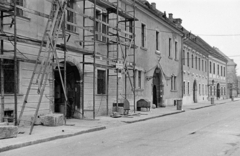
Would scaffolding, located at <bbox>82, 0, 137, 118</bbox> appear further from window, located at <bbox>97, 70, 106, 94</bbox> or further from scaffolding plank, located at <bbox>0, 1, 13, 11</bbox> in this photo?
scaffolding plank, located at <bbox>0, 1, 13, 11</bbox>

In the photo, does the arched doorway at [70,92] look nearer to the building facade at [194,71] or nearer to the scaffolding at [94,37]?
the scaffolding at [94,37]

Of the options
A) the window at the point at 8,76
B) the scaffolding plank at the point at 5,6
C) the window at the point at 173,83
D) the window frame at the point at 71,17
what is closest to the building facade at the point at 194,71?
the window at the point at 173,83

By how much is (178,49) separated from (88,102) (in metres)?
19.2

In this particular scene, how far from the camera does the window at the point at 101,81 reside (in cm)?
1880

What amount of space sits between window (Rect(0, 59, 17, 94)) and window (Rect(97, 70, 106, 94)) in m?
6.75

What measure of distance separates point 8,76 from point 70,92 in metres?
5.18

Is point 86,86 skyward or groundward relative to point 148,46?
groundward

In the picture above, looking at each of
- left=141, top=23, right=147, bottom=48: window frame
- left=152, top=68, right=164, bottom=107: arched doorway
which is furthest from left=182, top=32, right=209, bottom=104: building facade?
left=141, top=23, right=147, bottom=48: window frame

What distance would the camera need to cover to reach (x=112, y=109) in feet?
64.4

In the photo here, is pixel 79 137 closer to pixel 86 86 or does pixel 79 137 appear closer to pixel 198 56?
pixel 86 86

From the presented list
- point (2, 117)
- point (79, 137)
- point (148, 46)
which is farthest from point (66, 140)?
point (148, 46)

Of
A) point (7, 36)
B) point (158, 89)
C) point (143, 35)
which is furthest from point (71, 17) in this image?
point (158, 89)

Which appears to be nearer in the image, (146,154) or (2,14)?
(146,154)

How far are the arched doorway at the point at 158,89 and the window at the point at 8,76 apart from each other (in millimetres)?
17140
